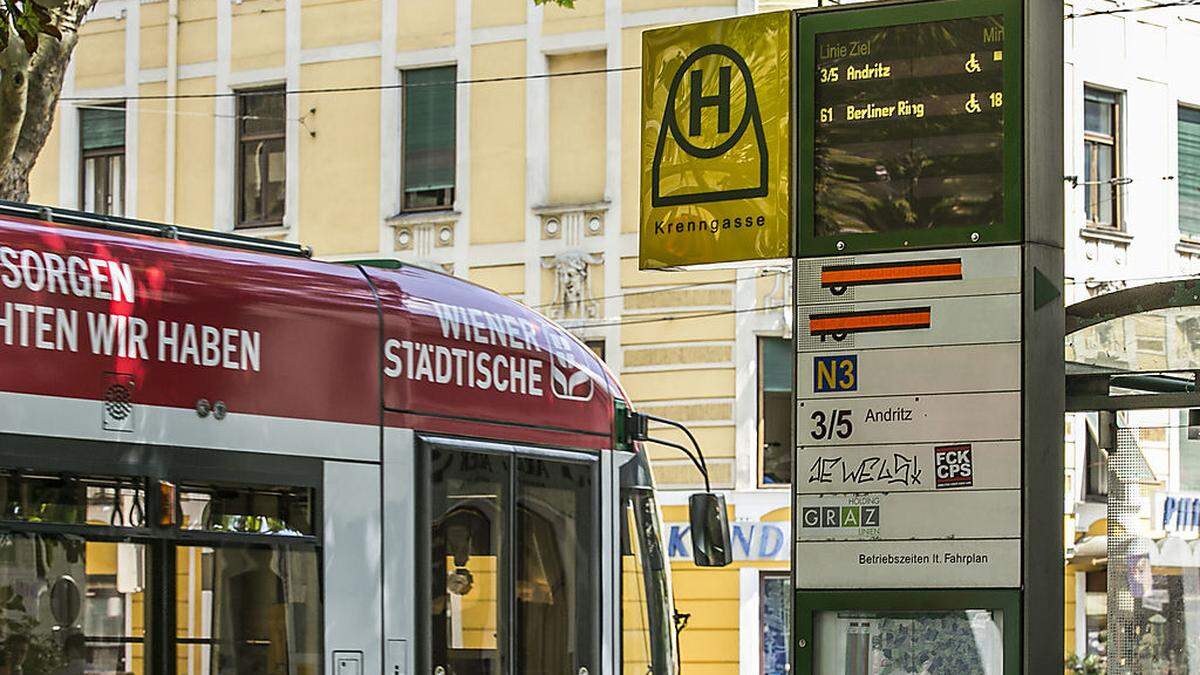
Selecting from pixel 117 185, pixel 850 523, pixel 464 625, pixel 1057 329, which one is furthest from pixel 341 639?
pixel 117 185

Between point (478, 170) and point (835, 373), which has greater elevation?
point (478, 170)

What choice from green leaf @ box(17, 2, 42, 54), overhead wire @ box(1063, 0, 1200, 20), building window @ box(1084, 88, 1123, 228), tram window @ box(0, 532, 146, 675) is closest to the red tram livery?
tram window @ box(0, 532, 146, 675)

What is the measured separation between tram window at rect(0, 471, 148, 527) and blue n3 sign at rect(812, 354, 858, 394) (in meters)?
2.66

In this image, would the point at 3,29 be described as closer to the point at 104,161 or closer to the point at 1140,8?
the point at 1140,8

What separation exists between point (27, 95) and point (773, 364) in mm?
12503

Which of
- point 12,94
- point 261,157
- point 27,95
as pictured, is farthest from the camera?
point 261,157

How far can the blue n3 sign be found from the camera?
670cm

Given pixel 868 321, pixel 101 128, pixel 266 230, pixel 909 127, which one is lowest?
pixel 868 321

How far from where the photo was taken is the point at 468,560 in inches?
377

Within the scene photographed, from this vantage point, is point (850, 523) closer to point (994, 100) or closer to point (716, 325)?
point (994, 100)

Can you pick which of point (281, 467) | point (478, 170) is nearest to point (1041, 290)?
point (281, 467)

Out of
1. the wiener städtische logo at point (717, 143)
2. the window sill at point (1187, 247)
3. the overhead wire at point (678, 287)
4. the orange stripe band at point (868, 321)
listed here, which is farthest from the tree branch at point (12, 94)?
the window sill at point (1187, 247)

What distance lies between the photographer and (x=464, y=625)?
31.0 feet

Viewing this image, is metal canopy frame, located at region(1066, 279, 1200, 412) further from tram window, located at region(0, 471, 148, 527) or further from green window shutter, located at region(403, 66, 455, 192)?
green window shutter, located at region(403, 66, 455, 192)
